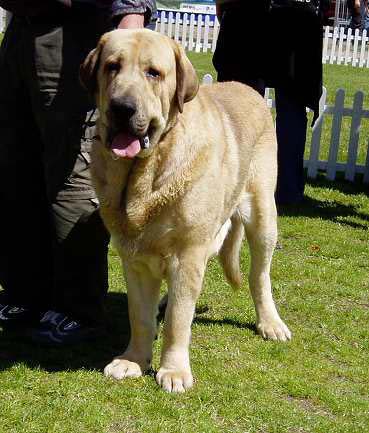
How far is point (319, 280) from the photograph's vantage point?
565 cm

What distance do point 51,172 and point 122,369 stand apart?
1.02m

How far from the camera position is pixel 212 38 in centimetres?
2330

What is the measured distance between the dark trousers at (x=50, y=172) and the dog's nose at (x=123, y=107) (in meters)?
0.64

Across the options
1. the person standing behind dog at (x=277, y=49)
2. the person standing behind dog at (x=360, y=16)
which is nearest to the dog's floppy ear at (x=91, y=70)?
the person standing behind dog at (x=277, y=49)

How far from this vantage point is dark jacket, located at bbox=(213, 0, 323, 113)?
6.75 meters

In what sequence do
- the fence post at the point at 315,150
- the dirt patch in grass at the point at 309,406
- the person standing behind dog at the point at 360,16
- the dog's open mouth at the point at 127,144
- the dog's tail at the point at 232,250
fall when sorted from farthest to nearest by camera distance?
1. the person standing behind dog at the point at 360,16
2. the fence post at the point at 315,150
3. the dog's tail at the point at 232,250
4. the dirt patch in grass at the point at 309,406
5. the dog's open mouth at the point at 127,144

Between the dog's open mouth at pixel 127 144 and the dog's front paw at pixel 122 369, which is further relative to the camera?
the dog's front paw at pixel 122 369

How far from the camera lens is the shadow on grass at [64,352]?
3967 mm

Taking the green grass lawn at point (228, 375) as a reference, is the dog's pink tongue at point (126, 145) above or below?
above

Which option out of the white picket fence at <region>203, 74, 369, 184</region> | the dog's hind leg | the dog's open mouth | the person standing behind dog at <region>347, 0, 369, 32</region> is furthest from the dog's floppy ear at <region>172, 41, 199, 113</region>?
the person standing behind dog at <region>347, 0, 369, 32</region>

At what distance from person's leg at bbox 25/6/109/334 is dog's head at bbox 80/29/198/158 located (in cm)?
36

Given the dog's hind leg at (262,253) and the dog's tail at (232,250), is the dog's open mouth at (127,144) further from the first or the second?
the dog's tail at (232,250)

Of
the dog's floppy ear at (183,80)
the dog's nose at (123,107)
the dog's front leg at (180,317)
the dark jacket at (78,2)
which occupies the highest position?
the dark jacket at (78,2)

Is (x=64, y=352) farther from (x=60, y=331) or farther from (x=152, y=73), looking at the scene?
(x=152, y=73)
